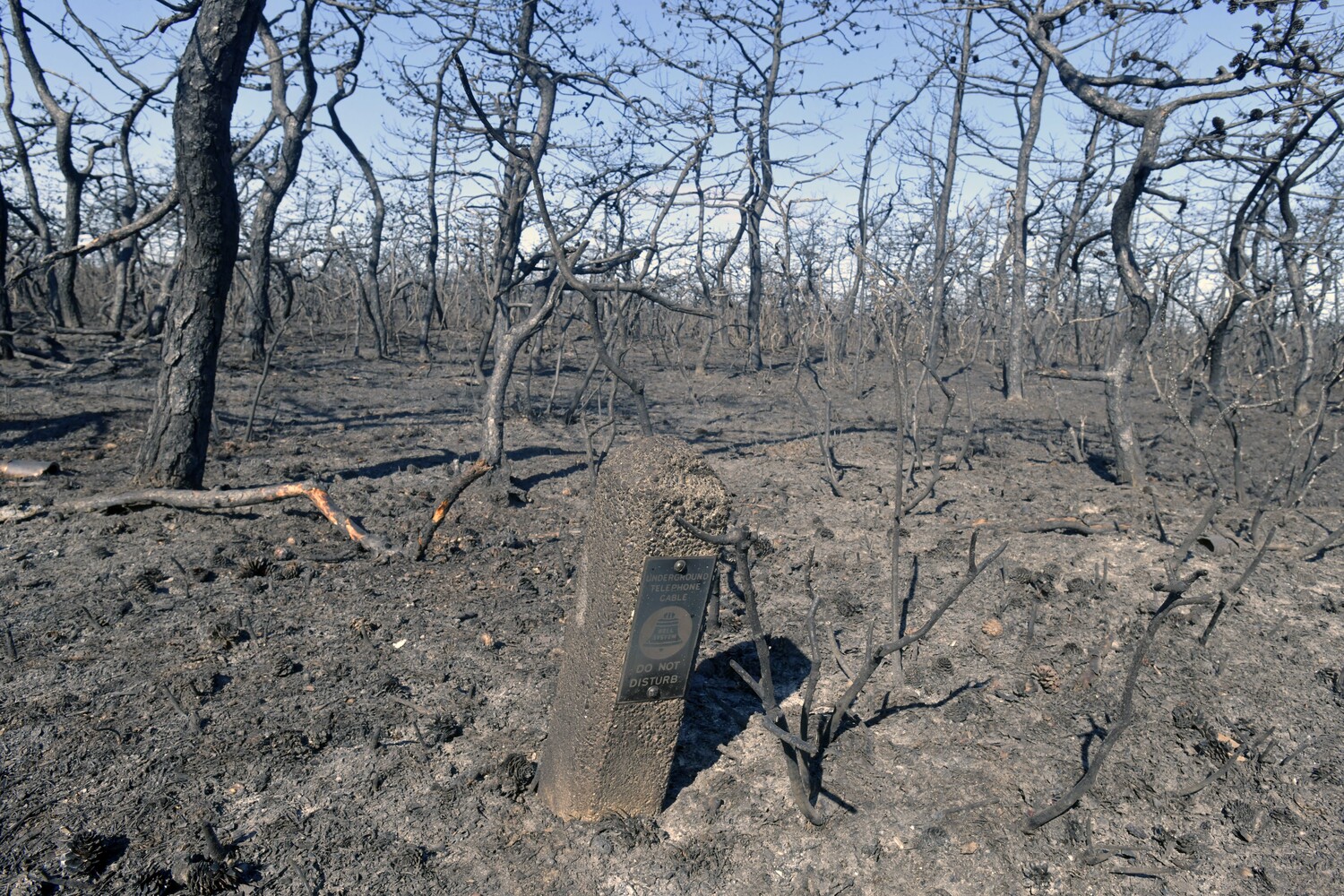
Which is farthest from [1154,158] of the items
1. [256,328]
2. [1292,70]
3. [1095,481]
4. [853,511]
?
[256,328]

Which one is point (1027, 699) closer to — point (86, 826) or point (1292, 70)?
point (86, 826)

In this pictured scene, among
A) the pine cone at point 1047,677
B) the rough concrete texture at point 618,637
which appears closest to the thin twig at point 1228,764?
the pine cone at point 1047,677

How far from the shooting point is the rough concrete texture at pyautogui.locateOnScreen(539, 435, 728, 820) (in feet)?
7.41

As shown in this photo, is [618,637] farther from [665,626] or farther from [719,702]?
[719,702]

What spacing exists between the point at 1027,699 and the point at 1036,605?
0.71m

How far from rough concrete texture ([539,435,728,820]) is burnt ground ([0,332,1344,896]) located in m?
0.15

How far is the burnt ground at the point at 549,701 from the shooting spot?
2.48 m

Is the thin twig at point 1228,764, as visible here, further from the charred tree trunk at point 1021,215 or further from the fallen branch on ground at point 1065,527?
the charred tree trunk at point 1021,215

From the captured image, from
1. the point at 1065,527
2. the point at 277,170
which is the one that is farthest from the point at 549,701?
the point at 277,170

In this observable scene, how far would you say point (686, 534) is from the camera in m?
2.29

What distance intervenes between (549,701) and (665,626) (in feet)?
3.48

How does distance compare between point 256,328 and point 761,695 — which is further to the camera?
point 256,328

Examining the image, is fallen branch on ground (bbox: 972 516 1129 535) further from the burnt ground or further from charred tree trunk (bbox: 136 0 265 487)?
→ charred tree trunk (bbox: 136 0 265 487)

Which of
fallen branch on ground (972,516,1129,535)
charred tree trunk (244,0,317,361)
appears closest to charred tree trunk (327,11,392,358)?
charred tree trunk (244,0,317,361)
